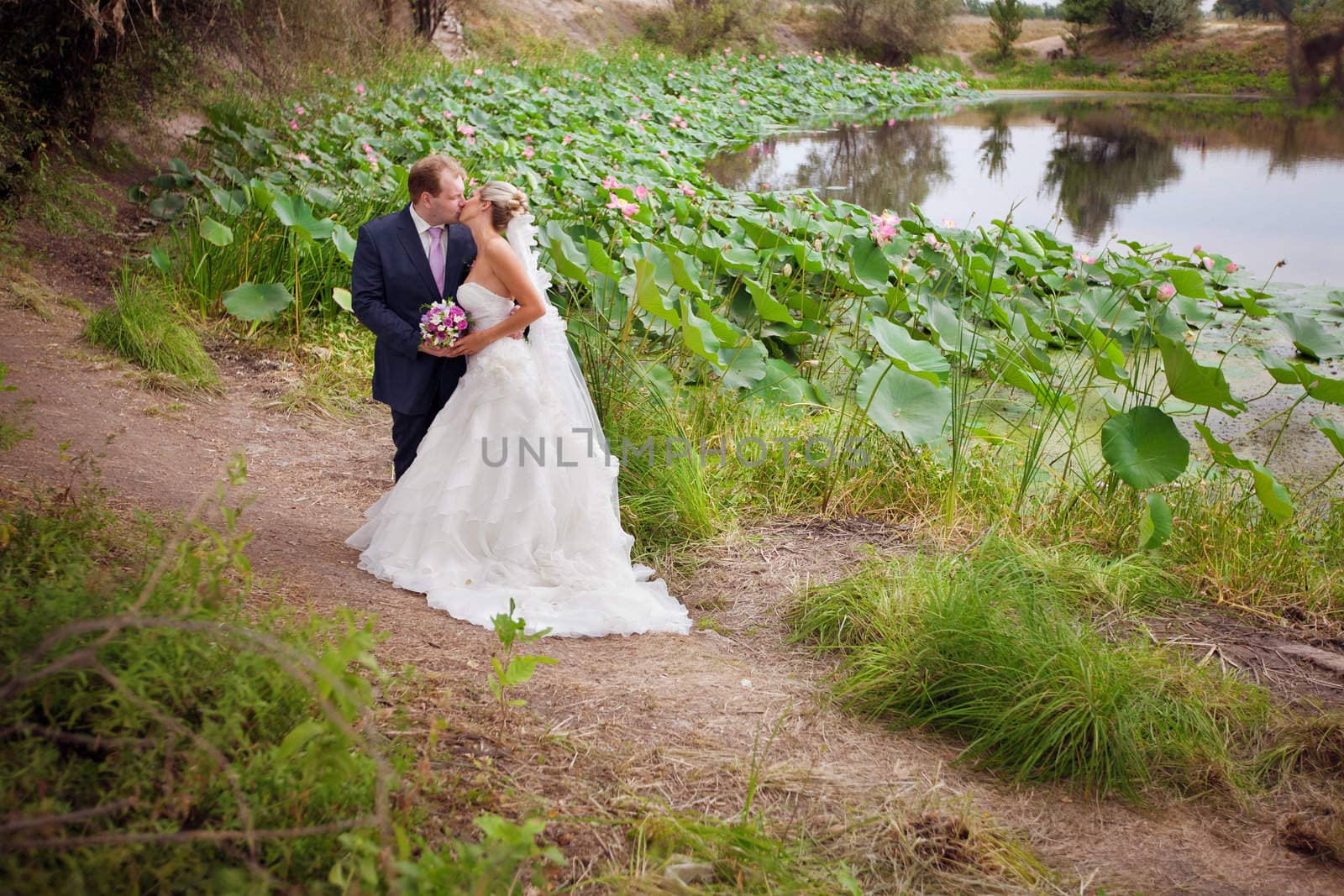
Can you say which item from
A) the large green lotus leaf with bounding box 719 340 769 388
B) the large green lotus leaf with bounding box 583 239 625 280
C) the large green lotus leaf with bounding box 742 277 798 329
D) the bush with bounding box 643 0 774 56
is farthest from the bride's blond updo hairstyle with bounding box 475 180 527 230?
the bush with bounding box 643 0 774 56

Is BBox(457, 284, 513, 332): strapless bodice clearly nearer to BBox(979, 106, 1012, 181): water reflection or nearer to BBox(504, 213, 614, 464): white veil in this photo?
BBox(504, 213, 614, 464): white veil

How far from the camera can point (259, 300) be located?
5.80 metres

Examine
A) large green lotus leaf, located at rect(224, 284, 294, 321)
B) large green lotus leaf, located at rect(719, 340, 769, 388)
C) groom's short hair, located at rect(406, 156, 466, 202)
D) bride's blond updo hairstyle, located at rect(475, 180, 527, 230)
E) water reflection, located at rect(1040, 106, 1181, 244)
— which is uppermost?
groom's short hair, located at rect(406, 156, 466, 202)

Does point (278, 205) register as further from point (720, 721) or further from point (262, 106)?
point (720, 721)

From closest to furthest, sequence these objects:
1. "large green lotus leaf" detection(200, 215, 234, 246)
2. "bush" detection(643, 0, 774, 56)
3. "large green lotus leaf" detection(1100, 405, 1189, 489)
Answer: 1. "large green lotus leaf" detection(1100, 405, 1189, 489)
2. "large green lotus leaf" detection(200, 215, 234, 246)
3. "bush" detection(643, 0, 774, 56)

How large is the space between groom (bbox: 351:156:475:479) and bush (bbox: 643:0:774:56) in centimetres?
2412

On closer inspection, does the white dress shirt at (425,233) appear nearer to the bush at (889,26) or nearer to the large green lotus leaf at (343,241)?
the large green lotus leaf at (343,241)

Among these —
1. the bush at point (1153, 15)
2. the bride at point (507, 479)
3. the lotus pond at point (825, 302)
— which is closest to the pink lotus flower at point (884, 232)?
the lotus pond at point (825, 302)

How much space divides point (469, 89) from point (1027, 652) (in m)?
11.6

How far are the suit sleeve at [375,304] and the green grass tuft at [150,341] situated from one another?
1940 mm

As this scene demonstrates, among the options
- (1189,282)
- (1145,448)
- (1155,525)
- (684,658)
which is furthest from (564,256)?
(1189,282)

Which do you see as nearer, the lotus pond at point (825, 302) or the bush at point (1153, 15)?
the lotus pond at point (825, 302)

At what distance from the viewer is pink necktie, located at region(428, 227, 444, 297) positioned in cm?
369

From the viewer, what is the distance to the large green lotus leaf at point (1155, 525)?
12.3 feet
